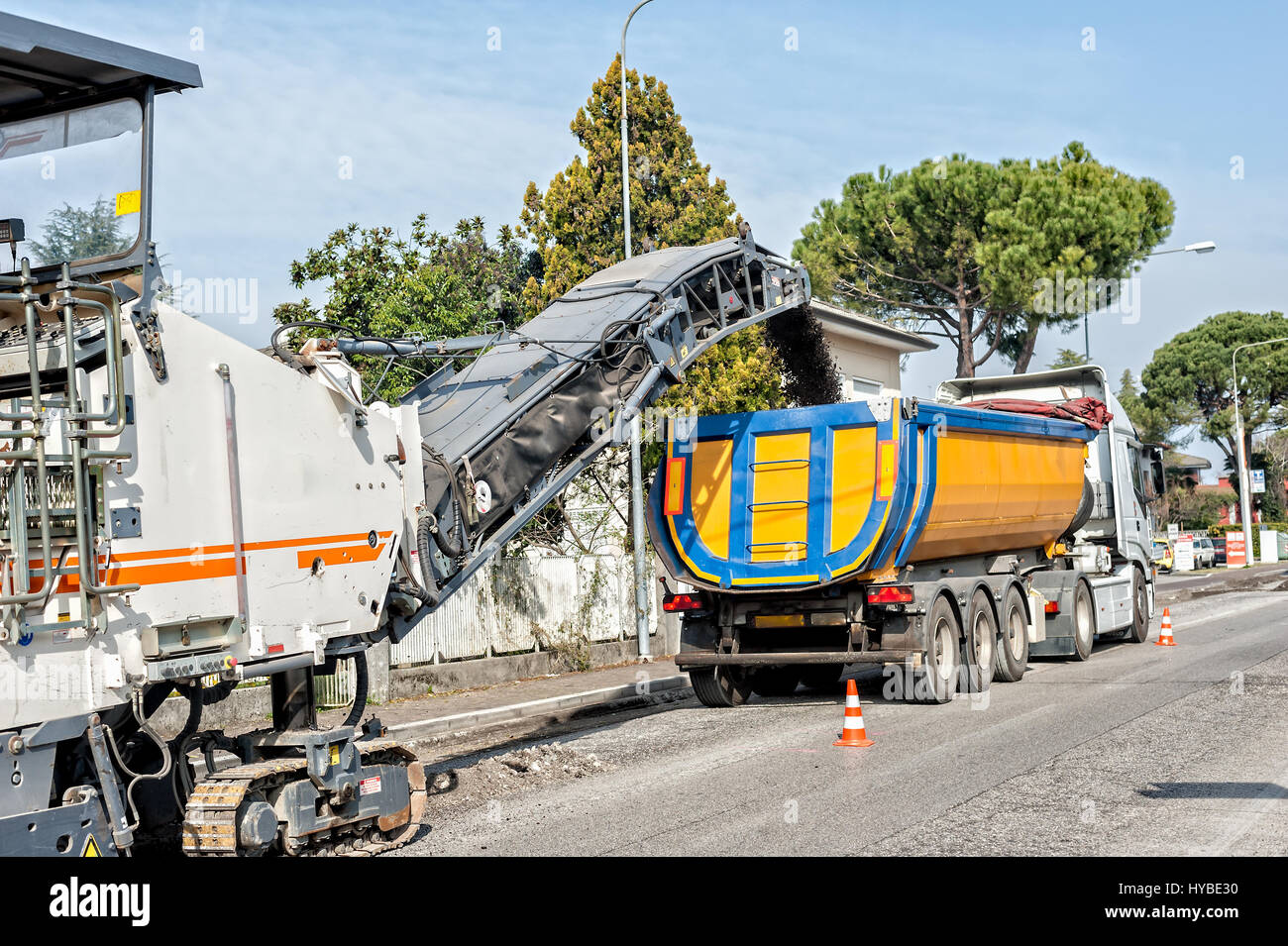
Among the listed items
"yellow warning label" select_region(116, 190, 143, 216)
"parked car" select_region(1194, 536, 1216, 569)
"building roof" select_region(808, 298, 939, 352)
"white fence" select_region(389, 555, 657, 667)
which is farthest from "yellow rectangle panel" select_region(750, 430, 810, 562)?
"parked car" select_region(1194, 536, 1216, 569)

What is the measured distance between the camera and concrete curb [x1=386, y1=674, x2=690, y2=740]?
1222cm

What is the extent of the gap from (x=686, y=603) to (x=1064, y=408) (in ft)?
24.3

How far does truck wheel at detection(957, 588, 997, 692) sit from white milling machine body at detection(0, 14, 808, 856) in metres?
6.69

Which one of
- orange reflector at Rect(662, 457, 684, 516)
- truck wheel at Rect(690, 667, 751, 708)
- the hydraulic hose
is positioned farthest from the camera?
truck wheel at Rect(690, 667, 751, 708)

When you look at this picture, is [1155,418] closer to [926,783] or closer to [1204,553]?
[1204,553]

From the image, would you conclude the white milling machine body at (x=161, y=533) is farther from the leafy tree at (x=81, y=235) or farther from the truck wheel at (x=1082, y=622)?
the truck wheel at (x=1082, y=622)

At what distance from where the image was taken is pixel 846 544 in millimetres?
11953

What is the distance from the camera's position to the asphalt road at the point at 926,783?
23.4 feet

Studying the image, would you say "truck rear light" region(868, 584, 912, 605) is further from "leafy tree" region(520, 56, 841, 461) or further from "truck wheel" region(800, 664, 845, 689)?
"leafy tree" region(520, 56, 841, 461)

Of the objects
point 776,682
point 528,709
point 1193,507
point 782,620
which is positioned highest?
point 1193,507

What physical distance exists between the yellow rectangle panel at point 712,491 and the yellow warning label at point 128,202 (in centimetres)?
732

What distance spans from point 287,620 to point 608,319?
14.5 feet

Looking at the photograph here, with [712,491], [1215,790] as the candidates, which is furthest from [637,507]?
[1215,790]

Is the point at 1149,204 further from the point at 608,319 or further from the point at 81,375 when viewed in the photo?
the point at 81,375
